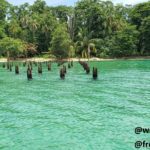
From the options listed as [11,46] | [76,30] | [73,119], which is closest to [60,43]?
[11,46]

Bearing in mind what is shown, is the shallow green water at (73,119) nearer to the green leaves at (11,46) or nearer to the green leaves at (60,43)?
the green leaves at (60,43)

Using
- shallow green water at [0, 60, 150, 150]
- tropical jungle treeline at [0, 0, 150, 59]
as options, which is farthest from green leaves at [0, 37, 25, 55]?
shallow green water at [0, 60, 150, 150]

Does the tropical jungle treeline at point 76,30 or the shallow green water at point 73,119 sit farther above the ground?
the tropical jungle treeline at point 76,30

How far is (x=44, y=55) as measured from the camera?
93.6 meters

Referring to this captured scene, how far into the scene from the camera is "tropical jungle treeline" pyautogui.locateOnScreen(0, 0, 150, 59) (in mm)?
88562

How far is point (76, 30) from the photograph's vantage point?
336ft

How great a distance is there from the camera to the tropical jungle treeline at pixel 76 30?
88.6 meters

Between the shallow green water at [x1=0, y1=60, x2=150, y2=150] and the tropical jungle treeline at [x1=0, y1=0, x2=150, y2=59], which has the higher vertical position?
the tropical jungle treeline at [x1=0, y1=0, x2=150, y2=59]

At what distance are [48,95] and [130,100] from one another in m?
7.05

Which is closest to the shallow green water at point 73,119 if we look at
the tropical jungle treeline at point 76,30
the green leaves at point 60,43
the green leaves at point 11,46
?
the green leaves at point 60,43

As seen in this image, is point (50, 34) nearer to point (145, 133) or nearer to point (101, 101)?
point (101, 101)

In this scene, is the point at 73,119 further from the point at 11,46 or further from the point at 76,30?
the point at 76,30

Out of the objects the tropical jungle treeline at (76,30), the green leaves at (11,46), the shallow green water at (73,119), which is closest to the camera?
the shallow green water at (73,119)

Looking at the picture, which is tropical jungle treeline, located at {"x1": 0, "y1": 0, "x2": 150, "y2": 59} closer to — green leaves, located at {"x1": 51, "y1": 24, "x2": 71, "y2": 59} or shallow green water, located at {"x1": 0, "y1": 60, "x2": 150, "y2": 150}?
green leaves, located at {"x1": 51, "y1": 24, "x2": 71, "y2": 59}
